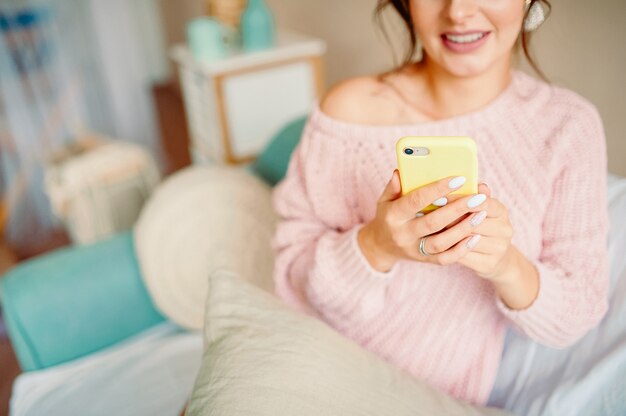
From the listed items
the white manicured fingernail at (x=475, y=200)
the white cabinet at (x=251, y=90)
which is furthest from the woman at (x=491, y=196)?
the white cabinet at (x=251, y=90)

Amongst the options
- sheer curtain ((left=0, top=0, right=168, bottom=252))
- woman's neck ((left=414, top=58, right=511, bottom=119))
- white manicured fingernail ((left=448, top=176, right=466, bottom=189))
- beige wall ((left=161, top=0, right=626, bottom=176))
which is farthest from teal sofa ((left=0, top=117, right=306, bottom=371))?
sheer curtain ((left=0, top=0, right=168, bottom=252))

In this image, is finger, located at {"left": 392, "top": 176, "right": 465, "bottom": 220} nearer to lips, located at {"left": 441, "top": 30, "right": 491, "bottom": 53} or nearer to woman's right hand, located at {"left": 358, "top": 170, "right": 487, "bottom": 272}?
woman's right hand, located at {"left": 358, "top": 170, "right": 487, "bottom": 272}

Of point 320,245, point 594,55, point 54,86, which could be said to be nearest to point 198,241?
point 320,245

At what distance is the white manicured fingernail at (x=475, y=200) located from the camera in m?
0.53

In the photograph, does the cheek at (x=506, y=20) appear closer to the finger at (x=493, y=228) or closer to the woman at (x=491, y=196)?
the woman at (x=491, y=196)

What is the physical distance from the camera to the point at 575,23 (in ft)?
3.09

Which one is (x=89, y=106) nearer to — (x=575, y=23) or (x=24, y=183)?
(x=24, y=183)

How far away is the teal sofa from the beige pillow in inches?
18.6

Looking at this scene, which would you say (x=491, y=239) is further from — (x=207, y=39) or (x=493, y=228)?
(x=207, y=39)

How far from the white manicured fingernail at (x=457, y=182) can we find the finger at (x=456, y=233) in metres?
0.03

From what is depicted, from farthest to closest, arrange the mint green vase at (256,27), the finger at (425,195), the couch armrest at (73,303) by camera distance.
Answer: the mint green vase at (256,27), the couch armrest at (73,303), the finger at (425,195)

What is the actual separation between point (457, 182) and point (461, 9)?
0.27 m

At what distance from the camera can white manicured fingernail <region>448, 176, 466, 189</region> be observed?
0.53 metres

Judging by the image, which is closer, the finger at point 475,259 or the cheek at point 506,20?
the finger at point 475,259
